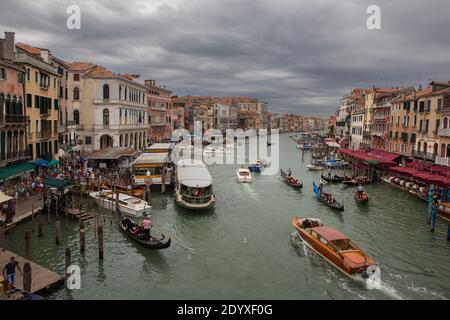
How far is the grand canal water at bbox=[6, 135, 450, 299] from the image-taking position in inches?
569

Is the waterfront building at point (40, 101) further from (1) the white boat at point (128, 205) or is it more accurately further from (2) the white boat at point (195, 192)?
(2) the white boat at point (195, 192)

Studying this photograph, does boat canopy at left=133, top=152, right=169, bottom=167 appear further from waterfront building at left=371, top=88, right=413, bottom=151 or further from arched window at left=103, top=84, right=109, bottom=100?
waterfront building at left=371, top=88, right=413, bottom=151

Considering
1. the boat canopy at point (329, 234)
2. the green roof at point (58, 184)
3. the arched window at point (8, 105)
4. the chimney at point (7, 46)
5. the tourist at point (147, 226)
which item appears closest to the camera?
the boat canopy at point (329, 234)

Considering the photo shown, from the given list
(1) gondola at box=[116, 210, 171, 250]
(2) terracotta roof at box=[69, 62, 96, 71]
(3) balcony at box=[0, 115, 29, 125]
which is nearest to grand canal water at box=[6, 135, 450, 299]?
(1) gondola at box=[116, 210, 171, 250]

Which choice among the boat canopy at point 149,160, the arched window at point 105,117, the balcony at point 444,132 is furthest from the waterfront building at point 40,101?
the balcony at point 444,132

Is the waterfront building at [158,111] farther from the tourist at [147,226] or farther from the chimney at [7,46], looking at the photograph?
the tourist at [147,226]

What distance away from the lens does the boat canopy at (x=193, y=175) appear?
84.2 ft

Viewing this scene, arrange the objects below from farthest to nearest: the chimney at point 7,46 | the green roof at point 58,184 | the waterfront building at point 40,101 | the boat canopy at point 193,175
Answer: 1. the waterfront building at point 40,101
2. the chimney at point 7,46
3. the boat canopy at point 193,175
4. the green roof at point 58,184

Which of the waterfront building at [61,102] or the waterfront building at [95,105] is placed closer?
the waterfront building at [61,102]

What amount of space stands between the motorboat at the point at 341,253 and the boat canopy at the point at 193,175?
8162mm

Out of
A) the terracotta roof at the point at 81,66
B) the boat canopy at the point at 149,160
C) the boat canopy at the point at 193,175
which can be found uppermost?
the terracotta roof at the point at 81,66

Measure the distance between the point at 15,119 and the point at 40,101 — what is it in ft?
16.8

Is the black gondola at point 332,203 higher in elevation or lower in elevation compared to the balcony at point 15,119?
lower

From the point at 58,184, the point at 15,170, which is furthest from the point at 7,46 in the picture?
the point at 58,184
